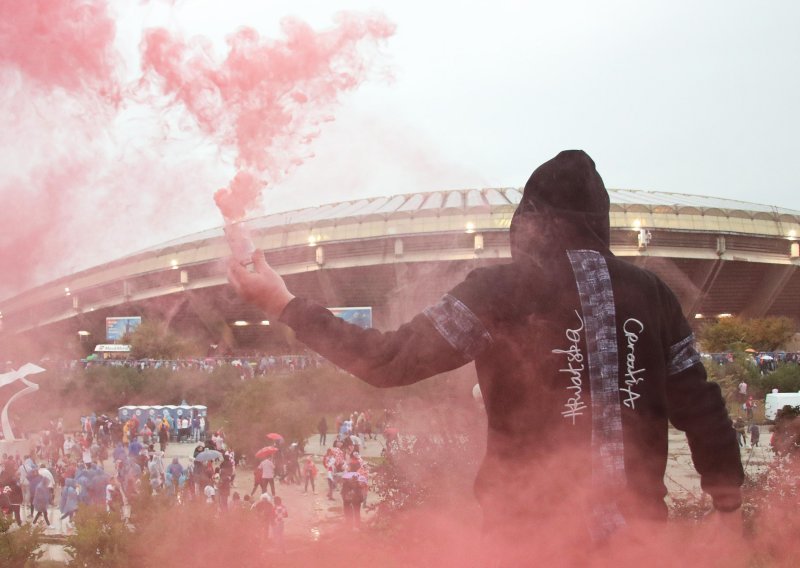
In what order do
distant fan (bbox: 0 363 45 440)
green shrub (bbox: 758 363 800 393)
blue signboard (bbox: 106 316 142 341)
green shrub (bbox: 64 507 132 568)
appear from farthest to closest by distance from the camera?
1. green shrub (bbox: 758 363 800 393)
2. blue signboard (bbox: 106 316 142 341)
3. distant fan (bbox: 0 363 45 440)
4. green shrub (bbox: 64 507 132 568)

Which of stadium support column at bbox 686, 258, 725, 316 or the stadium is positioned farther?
stadium support column at bbox 686, 258, 725, 316

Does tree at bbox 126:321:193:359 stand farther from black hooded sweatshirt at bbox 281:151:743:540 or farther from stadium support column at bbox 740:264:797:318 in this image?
stadium support column at bbox 740:264:797:318

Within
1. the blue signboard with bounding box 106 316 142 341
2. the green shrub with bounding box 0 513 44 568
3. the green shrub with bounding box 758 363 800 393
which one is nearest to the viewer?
the green shrub with bounding box 0 513 44 568

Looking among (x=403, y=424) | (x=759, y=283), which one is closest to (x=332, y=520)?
(x=403, y=424)

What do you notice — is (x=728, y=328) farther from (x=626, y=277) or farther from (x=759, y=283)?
(x=626, y=277)

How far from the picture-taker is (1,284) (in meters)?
4.61

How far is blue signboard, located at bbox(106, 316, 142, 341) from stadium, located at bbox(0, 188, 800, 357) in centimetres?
27

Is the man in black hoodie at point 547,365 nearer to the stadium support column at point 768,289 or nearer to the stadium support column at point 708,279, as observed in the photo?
the stadium support column at point 708,279

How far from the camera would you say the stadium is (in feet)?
25.4

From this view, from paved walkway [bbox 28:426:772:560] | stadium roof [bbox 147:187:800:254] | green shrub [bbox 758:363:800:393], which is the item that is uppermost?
stadium roof [bbox 147:187:800:254]

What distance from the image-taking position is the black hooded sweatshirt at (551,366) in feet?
7.03

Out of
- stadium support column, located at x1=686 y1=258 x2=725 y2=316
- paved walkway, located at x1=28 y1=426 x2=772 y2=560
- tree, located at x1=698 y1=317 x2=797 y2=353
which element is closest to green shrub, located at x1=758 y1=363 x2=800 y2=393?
tree, located at x1=698 y1=317 x2=797 y2=353

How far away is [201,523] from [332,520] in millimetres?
5939

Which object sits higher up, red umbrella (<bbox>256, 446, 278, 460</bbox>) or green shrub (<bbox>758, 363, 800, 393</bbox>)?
green shrub (<bbox>758, 363, 800, 393</bbox>)
